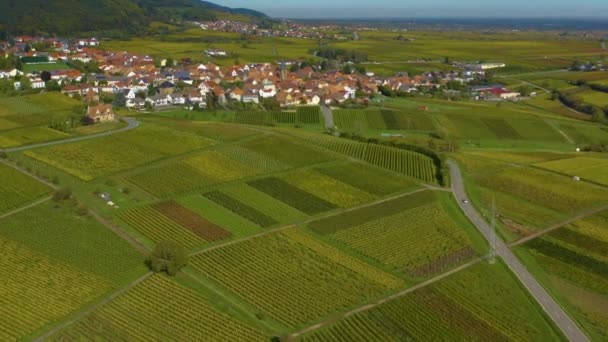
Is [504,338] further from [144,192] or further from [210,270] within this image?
[144,192]

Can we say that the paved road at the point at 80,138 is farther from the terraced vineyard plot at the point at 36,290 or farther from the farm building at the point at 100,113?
the terraced vineyard plot at the point at 36,290

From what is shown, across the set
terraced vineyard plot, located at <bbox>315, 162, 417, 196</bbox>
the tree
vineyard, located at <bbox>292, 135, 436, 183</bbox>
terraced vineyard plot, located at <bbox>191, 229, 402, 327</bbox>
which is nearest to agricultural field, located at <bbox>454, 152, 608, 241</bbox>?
vineyard, located at <bbox>292, 135, 436, 183</bbox>

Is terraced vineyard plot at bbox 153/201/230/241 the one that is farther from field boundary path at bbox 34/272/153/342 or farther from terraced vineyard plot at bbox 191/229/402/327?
field boundary path at bbox 34/272/153/342

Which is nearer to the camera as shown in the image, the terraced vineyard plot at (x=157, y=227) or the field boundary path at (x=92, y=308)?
the field boundary path at (x=92, y=308)

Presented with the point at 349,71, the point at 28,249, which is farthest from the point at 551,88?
the point at 28,249

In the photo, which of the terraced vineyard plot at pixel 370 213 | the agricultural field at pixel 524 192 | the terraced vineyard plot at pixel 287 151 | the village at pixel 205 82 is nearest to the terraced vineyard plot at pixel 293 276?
the terraced vineyard plot at pixel 370 213

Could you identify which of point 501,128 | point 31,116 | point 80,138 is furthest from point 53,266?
point 501,128
